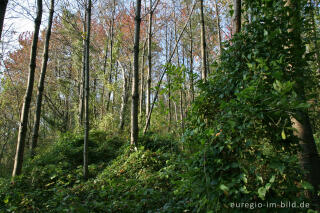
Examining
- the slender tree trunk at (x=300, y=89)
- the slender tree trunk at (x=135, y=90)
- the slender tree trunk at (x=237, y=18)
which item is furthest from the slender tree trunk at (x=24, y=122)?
the slender tree trunk at (x=300, y=89)

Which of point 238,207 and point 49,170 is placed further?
point 49,170

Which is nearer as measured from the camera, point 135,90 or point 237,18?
point 237,18

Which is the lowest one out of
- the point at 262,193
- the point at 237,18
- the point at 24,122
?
the point at 262,193

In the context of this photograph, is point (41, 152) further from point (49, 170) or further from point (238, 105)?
point (238, 105)

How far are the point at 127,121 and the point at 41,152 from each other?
8904mm

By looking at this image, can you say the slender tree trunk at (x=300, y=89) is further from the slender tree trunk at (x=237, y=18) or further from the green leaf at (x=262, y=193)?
the slender tree trunk at (x=237, y=18)

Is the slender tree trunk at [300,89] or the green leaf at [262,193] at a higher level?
the slender tree trunk at [300,89]

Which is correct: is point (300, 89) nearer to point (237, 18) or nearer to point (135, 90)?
point (237, 18)

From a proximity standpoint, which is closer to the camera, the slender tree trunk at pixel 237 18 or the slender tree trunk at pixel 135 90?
the slender tree trunk at pixel 237 18

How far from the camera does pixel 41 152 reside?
797cm

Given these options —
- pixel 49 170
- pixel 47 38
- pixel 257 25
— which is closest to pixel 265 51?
pixel 257 25

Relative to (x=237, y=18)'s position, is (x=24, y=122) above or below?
below

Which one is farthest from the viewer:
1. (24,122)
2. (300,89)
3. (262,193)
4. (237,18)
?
(24,122)

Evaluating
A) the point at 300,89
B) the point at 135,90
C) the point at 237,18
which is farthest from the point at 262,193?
the point at 135,90
